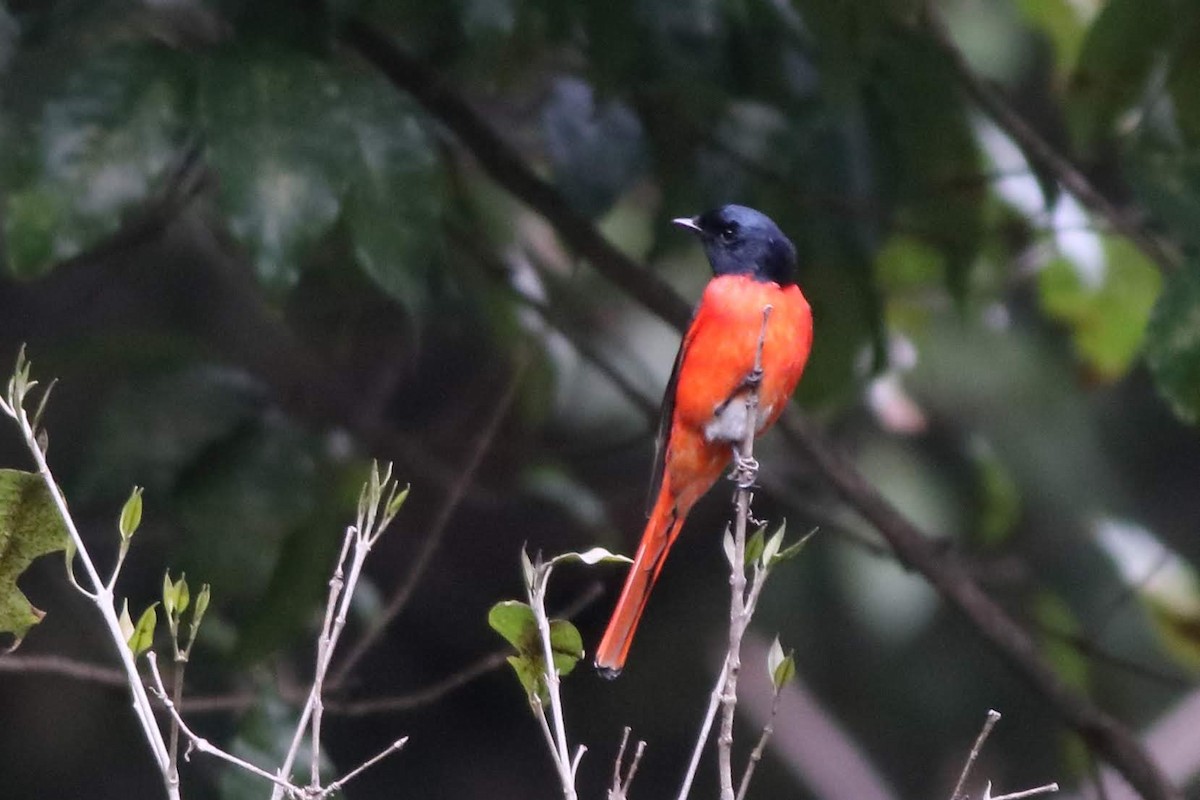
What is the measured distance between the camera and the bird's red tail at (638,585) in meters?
2.72

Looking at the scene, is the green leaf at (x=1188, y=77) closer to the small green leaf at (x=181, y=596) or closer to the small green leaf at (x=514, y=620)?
the small green leaf at (x=514, y=620)

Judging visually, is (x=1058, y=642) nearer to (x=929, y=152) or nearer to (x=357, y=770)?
(x=929, y=152)

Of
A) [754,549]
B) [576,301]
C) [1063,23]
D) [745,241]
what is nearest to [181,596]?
[754,549]

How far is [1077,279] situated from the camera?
4199mm

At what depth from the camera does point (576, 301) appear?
16.3 ft

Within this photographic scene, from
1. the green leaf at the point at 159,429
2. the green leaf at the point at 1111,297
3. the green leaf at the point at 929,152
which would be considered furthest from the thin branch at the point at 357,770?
the green leaf at the point at 1111,297

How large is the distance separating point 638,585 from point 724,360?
23.3 inches

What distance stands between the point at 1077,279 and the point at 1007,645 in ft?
3.35

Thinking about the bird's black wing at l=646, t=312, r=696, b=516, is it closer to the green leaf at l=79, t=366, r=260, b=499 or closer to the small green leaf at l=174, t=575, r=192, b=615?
the green leaf at l=79, t=366, r=260, b=499

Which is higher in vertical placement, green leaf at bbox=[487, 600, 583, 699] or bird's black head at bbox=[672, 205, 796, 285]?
bird's black head at bbox=[672, 205, 796, 285]

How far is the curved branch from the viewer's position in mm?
3609

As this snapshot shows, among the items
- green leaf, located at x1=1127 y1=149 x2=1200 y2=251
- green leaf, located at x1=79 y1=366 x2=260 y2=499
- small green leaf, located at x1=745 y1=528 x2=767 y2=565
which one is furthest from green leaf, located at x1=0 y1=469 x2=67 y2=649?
green leaf, located at x1=1127 y1=149 x2=1200 y2=251

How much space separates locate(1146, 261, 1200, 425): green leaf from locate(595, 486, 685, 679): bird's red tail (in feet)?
2.98

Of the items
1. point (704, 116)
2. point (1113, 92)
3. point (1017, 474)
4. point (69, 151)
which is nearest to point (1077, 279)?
point (1113, 92)
